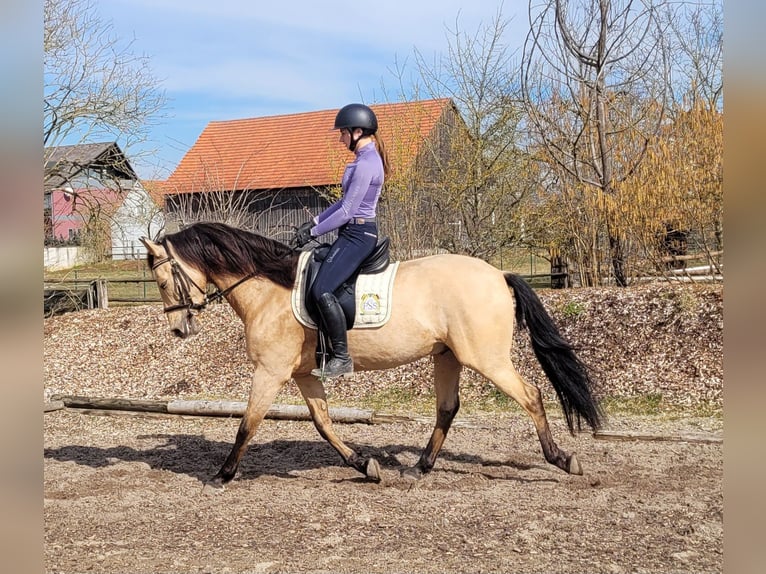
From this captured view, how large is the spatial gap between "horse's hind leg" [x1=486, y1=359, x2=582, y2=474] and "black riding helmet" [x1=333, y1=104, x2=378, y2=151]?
2.00 meters

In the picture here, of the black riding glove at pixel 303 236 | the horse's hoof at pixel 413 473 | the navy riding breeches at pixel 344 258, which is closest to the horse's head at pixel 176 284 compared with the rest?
the black riding glove at pixel 303 236

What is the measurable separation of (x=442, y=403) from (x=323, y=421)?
1.01 m

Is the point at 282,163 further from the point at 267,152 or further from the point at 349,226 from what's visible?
the point at 349,226

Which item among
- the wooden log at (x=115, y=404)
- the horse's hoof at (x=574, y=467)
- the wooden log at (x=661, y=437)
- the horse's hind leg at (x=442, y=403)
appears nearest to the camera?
the horse's hoof at (x=574, y=467)

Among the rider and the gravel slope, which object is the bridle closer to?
the rider

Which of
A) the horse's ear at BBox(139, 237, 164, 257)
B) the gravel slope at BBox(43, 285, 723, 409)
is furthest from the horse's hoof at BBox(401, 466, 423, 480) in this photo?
the gravel slope at BBox(43, 285, 723, 409)

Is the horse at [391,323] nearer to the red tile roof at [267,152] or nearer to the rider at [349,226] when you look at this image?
the rider at [349,226]

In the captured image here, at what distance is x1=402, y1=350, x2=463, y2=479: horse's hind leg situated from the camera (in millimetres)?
5719

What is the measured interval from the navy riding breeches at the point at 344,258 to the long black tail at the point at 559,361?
1.23m

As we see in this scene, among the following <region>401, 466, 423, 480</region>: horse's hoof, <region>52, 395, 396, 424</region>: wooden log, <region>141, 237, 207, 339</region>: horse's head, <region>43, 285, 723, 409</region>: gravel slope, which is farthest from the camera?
Answer: <region>43, 285, 723, 409</region>: gravel slope

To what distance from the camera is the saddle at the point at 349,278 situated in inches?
206
